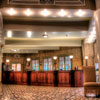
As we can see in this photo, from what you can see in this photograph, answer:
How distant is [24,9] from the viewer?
22.0ft

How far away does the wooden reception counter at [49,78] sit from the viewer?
10.4 metres

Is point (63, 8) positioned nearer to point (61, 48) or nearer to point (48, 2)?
point (48, 2)

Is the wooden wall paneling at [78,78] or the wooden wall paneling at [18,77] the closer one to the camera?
the wooden wall paneling at [78,78]

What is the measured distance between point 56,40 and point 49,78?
10.9 feet

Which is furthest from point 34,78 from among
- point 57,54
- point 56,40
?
point 57,54

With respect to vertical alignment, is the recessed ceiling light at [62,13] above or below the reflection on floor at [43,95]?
above

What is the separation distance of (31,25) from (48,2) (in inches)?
97.7

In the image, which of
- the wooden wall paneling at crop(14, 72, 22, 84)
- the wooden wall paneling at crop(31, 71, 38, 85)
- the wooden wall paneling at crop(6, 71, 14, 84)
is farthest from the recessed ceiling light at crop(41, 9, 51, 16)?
the wooden wall paneling at crop(6, 71, 14, 84)

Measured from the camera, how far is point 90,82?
21.2 ft

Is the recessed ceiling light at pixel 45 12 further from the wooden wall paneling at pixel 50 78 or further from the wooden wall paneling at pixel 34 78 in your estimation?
the wooden wall paneling at pixel 34 78

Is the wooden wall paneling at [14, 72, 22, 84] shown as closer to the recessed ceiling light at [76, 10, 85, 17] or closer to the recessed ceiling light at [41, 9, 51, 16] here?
the recessed ceiling light at [41, 9, 51, 16]

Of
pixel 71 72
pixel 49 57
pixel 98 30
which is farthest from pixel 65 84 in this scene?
pixel 49 57

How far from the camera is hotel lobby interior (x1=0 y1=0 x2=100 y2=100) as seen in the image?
6.51 metres

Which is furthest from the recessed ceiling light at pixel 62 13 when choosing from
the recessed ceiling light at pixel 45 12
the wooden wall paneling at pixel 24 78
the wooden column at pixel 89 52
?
the wooden wall paneling at pixel 24 78
